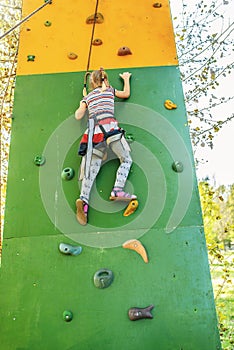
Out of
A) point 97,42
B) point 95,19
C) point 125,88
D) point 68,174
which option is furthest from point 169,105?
point 95,19

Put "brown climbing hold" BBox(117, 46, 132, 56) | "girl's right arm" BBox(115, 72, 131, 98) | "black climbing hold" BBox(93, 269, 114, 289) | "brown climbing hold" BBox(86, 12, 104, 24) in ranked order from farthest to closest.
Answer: "brown climbing hold" BBox(86, 12, 104, 24)
"brown climbing hold" BBox(117, 46, 132, 56)
"girl's right arm" BBox(115, 72, 131, 98)
"black climbing hold" BBox(93, 269, 114, 289)

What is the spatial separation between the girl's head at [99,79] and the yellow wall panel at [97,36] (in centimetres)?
26

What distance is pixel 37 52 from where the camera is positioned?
9.83ft

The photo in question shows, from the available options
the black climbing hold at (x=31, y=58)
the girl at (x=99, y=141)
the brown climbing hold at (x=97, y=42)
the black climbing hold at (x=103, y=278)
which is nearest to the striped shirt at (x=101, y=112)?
the girl at (x=99, y=141)

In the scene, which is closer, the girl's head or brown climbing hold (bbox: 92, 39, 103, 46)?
the girl's head

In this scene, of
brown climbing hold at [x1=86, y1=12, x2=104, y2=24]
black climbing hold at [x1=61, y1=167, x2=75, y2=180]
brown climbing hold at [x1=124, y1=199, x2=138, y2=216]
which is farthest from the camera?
brown climbing hold at [x1=86, y1=12, x2=104, y2=24]

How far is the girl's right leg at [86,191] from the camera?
2357 mm

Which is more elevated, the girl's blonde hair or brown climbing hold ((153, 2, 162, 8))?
brown climbing hold ((153, 2, 162, 8))

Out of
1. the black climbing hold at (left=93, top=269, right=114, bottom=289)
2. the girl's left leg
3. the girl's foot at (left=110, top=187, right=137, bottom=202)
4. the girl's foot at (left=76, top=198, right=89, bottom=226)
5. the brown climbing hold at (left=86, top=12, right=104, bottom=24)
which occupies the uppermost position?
the brown climbing hold at (left=86, top=12, right=104, bottom=24)

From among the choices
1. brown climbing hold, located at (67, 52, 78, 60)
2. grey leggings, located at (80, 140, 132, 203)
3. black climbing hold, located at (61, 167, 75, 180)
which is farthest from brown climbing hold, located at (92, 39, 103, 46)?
black climbing hold, located at (61, 167, 75, 180)

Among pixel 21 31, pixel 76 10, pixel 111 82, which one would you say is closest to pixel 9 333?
pixel 111 82

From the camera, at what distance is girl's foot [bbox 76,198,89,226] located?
2.35 metres

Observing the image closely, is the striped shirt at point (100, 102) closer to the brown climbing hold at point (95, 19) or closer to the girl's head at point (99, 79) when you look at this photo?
the girl's head at point (99, 79)

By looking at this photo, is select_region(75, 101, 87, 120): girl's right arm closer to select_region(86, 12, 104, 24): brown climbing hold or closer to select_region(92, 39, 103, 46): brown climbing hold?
select_region(92, 39, 103, 46): brown climbing hold
